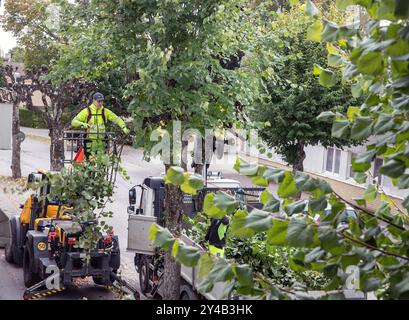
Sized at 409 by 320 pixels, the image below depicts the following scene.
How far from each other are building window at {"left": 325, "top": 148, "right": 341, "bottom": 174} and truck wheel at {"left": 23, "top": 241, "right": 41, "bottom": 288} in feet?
53.8

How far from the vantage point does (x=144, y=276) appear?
11.6 meters

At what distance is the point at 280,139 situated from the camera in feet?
66.1

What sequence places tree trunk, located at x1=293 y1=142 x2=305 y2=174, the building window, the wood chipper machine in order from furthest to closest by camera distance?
the building window → tree trunk, located at x1=293 y1=142 x2=305 y2=174 → the wood chipper machine

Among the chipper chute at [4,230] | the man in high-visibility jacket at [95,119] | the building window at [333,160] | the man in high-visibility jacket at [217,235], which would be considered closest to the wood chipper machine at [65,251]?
the man in high-visibility jacket at [95,119]

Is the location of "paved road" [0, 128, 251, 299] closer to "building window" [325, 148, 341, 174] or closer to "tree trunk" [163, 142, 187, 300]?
"tree trunk" [163, 142, 187, 300]

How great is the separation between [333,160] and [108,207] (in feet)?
33.0

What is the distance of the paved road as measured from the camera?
11609mm

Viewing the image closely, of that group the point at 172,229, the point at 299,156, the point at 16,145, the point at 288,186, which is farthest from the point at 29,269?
the point at 16,145

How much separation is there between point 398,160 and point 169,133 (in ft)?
20.7

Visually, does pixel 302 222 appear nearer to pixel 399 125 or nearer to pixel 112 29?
pixel 399 125

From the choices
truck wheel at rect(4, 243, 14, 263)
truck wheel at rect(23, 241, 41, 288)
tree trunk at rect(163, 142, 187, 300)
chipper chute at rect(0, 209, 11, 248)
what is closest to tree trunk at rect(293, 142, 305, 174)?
chipper chute at rect(0, 209, 11, 248)

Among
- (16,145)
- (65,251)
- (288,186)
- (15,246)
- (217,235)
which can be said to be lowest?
(15,246)

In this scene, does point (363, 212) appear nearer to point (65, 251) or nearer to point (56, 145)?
point (65, 251)

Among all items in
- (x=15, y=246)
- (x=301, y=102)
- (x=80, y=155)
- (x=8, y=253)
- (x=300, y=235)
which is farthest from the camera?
(x=301, y=102)
